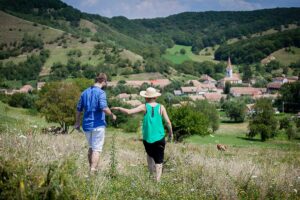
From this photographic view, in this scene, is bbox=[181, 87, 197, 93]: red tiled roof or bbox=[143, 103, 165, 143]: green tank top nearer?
bbox=[143, 103, 165, 143]: green tank top

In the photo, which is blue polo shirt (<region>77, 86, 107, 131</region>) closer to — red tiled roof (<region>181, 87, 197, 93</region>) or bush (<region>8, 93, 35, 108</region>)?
bush (<region>8, 93, 35, 108</region>)

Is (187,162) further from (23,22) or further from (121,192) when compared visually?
(23,22)

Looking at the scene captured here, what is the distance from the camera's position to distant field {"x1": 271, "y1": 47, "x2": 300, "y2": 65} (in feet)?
585

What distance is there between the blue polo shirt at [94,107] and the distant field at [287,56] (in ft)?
597

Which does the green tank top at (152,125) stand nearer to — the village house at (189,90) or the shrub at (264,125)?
the shrub at (264,125)

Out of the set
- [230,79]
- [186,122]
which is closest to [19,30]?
[230,79]

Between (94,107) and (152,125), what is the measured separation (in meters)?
1.13

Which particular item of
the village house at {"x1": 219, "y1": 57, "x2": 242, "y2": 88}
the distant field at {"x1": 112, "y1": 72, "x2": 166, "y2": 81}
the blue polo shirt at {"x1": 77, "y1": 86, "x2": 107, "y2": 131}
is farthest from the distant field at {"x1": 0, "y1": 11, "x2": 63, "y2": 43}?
the blue polo shirt at {"x1": 77, "y1": 86, "x2": 107, "y2": 131}

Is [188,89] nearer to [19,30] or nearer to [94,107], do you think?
[19,30]

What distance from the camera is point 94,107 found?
674 cm

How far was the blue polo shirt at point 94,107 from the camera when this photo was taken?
265 inches

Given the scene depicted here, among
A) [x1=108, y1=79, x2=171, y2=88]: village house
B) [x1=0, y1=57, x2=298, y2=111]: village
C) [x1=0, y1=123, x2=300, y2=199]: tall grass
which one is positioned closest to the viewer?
[x1=0, y1=123, x2=300, y2=199]: tall grass

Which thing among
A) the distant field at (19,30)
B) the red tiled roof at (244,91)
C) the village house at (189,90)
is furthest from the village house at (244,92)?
the distant field at (19,30)

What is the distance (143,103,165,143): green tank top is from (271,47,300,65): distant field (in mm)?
181818
